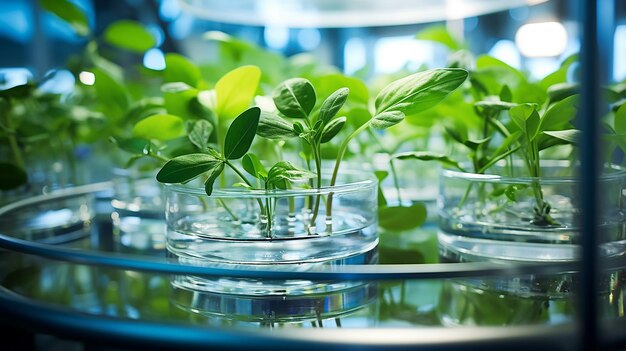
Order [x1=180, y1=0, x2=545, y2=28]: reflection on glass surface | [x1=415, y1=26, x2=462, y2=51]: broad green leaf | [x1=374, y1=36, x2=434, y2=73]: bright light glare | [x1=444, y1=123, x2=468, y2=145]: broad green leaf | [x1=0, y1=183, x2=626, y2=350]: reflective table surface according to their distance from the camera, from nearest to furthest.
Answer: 1. [x1=0, y1=183, x2=626, y2=350]: reflective table surface
2. [x1=444, y1=123, x2=468, y2=145]: broad green leaf
3. [x1=415, y1=26, x2=462, y2=51]: broad green leaf
4. [x1=180, y1=0, x2=545, y2=28]: reflection on glass surface
5. [x1=374, y1=36, x2=434, y2=73]: bright light glare

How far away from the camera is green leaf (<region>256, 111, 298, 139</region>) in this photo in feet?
1.20

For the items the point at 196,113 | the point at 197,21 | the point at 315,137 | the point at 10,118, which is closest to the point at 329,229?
the point at 315,137

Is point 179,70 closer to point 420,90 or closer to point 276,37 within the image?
point 420,90

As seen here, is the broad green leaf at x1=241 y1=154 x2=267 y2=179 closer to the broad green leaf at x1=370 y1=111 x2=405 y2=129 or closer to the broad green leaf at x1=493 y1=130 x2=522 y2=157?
the broad green leaf at x1=370 y1=111 x2=405 y2=129

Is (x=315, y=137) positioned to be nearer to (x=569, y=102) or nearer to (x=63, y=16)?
(x=569, y=102)

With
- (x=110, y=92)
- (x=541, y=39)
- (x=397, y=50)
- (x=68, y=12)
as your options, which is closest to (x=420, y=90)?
(x=110, y=92)

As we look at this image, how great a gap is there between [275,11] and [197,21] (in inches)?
17.3

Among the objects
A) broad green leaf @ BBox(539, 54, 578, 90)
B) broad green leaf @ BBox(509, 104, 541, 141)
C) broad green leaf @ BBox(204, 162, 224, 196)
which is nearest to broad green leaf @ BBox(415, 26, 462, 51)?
broad green leaf @ BBox(539, 54, 578, 90)

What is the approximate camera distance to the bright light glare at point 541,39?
136 cm

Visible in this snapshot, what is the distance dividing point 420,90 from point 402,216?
0.15 m

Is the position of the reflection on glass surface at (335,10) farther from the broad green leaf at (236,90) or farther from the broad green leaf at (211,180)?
the broad green leaf at (211,180)

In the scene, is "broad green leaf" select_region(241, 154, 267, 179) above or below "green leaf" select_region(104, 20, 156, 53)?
below

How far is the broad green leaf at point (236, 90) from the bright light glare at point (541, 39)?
1096 mm

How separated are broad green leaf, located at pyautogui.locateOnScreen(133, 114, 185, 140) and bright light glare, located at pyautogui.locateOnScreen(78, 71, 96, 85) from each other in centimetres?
14
